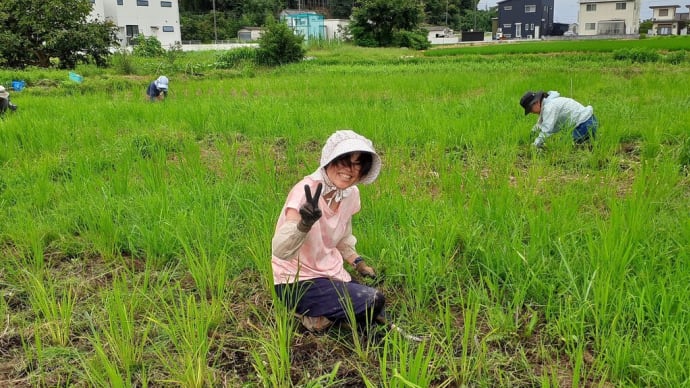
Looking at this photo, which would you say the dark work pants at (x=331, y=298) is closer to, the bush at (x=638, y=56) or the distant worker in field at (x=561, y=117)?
the distant worker in field at (x=561, y=117)

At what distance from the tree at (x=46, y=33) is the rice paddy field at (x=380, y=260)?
1199 centimetres

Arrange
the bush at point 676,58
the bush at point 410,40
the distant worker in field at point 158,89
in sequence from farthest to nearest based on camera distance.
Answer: the bush at point 410,40
the bush at point 676,58
the distant worker in field at point 158,89

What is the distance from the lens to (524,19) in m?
44.9

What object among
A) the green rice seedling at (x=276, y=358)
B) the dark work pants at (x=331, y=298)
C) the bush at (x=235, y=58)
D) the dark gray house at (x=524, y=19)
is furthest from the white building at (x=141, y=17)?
the green rice seedling at (x=276, y=358)

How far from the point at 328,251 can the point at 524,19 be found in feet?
161

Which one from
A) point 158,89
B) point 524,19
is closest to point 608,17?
point 524,19

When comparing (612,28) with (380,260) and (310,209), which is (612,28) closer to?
(380,260)

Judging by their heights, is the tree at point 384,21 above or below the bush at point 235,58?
above

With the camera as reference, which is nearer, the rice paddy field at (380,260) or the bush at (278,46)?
the rice paddy field at (380,260)

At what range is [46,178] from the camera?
11.4 ft

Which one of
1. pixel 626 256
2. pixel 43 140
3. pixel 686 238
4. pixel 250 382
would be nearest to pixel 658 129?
pixel 686 238

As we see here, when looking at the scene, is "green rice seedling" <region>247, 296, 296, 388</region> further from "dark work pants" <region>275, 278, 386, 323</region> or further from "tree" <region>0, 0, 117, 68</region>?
"tree" <region>0, 0, 117, 68</region>

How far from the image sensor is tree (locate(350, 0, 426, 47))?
28.5 meters

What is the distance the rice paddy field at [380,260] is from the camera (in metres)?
1.64
